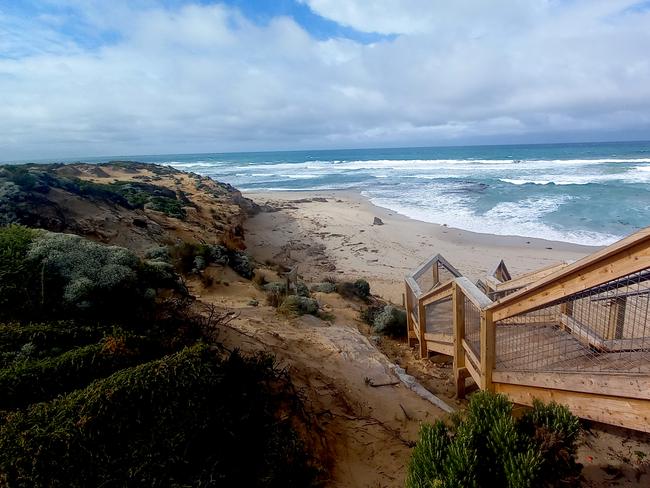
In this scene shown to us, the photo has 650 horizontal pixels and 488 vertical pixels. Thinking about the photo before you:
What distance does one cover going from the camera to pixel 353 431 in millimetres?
3801

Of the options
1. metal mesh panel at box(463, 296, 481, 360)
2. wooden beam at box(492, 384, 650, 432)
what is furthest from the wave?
wooden beam at box(492, 384, 650, 432)

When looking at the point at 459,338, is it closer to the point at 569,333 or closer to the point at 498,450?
the point at 569,333

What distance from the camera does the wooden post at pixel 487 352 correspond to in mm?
3729

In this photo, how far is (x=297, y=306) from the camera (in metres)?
7.55

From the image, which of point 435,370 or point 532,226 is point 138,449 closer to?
point 435,370

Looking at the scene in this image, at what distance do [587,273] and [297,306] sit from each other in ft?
18.3

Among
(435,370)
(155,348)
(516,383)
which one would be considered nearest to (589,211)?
(435,370)

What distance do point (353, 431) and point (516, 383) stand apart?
161 cm

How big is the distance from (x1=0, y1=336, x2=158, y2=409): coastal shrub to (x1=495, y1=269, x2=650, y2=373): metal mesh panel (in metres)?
3.36

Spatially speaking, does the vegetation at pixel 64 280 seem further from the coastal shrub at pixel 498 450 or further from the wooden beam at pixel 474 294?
the wooden beam at pixel 474 294

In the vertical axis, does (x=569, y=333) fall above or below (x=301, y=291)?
above

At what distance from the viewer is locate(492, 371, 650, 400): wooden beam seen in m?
2.68

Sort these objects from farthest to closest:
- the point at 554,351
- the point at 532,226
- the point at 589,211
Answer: the point at 589,211 → the point at 532,226 → the point at 554,351

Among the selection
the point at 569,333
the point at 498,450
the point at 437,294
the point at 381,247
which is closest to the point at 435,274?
the point at 437,294
